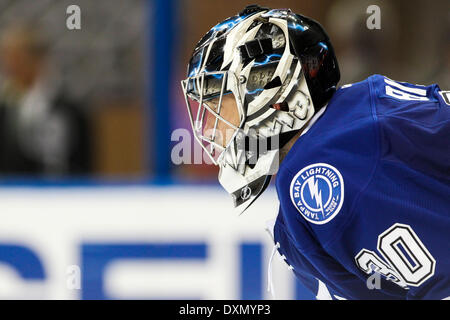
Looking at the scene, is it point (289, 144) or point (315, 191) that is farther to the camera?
point (289, 144)

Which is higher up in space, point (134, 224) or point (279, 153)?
point (279, 153)

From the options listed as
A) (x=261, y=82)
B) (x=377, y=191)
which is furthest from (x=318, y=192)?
(x=261, y=82)

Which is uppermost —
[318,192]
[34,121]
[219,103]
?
[219,103]

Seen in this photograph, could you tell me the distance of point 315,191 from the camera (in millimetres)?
2266

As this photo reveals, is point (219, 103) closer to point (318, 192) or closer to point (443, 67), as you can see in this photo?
point (318, 192)

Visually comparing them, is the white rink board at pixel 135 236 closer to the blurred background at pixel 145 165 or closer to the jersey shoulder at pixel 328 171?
the blurred background at pixel 145 165

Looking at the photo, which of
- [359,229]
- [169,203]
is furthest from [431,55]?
[359,229]

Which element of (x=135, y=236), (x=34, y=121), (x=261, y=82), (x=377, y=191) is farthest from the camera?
(x=34, y=121)

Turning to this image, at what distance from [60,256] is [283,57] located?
244 centimetres

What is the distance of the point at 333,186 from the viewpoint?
224 centimetres

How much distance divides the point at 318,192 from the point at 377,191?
16 centimetres

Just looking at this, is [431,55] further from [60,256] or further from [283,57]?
[283,57]

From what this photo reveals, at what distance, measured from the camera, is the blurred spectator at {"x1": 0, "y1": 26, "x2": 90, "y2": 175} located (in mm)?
5473
